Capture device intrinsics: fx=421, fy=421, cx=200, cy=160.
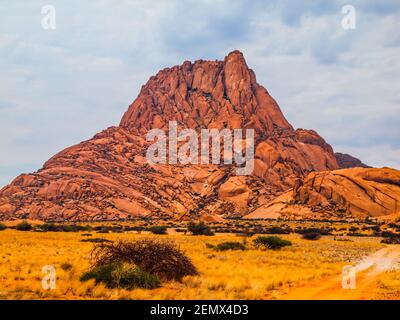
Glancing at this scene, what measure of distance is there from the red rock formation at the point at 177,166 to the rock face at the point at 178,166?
305 mm

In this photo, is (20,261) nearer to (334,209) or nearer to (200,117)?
(334,209)

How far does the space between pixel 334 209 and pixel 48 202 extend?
240ft

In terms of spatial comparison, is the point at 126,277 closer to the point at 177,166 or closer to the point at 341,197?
the point at 341,197

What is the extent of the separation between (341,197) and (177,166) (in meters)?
59.6

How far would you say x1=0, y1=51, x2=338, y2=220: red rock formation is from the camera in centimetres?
11512

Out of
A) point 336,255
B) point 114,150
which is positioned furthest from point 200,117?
point 336,255

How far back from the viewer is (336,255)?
27547 mm

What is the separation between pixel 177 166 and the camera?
143250 mm

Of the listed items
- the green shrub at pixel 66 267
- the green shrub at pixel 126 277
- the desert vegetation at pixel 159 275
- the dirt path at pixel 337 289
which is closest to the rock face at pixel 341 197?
the desert vegetation at pixel 159 275
